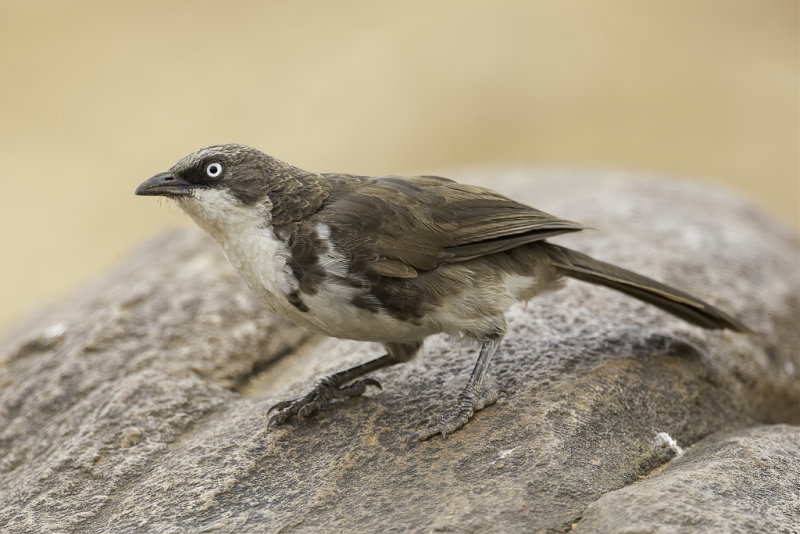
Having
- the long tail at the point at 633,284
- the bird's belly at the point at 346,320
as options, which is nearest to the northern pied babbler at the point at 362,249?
the bird's belly at the point at 346,320

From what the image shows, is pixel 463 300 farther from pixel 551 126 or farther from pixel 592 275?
pixel 551 126

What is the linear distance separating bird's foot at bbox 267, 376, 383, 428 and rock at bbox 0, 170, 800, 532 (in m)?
0.06

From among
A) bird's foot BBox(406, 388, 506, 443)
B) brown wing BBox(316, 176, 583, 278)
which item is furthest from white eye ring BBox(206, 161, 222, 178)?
bird's foot BBox(406, 388, 506, 443)

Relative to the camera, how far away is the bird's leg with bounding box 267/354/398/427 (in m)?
4.70

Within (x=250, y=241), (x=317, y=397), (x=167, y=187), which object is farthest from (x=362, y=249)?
(x=167, y=187)

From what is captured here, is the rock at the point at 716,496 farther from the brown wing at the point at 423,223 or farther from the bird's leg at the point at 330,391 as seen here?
the bird's leg at the point at 330,391

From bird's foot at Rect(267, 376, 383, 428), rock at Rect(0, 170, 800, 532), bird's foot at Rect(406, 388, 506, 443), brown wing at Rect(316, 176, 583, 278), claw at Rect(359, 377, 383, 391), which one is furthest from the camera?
claw at Rect(359, 377, 383, 391)

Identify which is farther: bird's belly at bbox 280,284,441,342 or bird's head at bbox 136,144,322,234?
bird's head at bbox 136,144,322,234

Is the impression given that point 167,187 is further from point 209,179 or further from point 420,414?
point 420,414

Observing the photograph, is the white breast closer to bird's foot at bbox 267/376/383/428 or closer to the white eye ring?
the white eye ring

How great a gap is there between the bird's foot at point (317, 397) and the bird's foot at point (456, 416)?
1.83ft

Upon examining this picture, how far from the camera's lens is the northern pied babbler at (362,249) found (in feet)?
14.5

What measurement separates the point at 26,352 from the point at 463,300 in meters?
3.24

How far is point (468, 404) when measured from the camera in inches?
176
